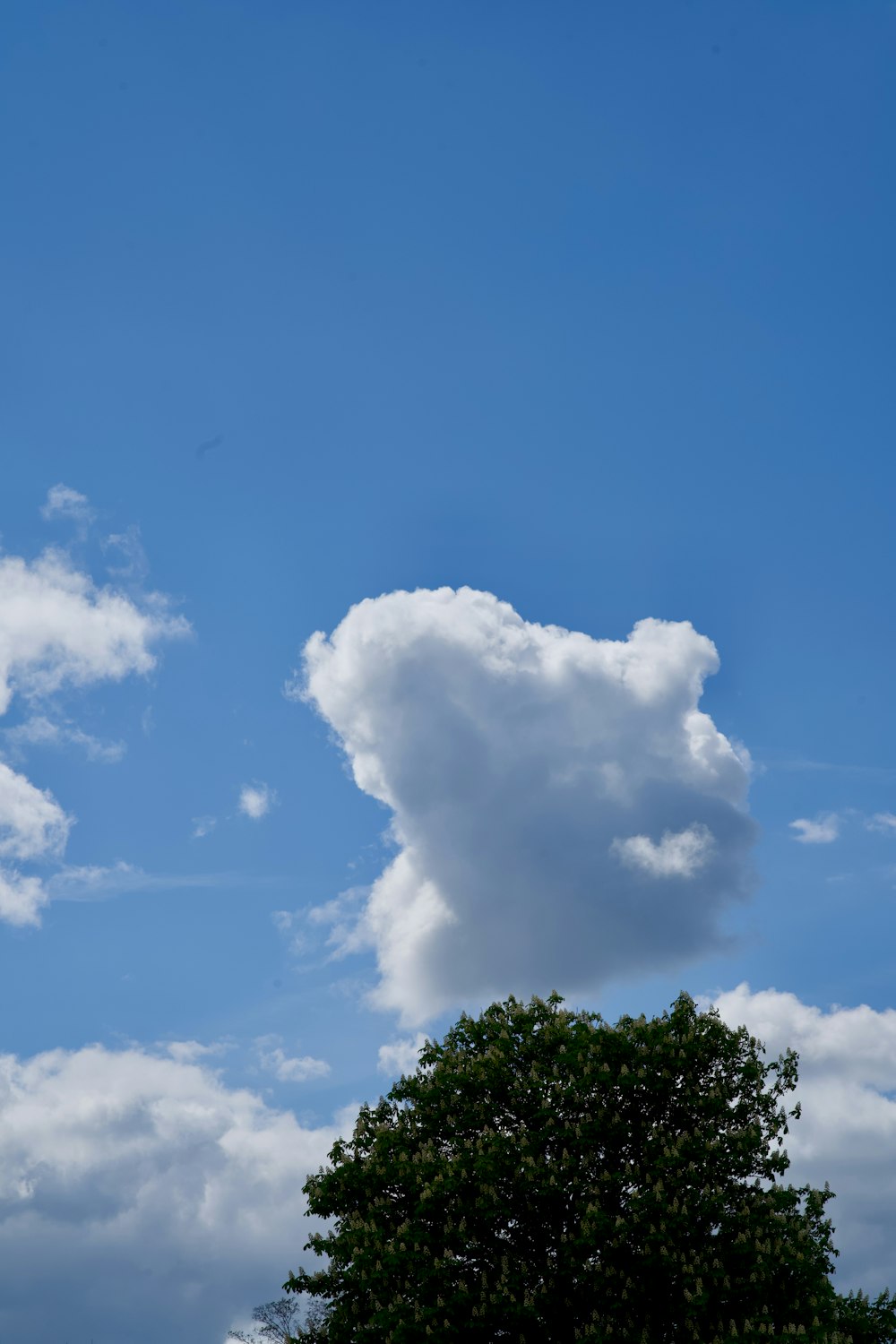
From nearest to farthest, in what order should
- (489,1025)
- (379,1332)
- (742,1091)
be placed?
(379,1332) < (742,1091) < (489,1025)

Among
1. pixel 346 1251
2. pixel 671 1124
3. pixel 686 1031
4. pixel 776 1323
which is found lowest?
pixel 776 1323

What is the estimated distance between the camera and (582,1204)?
30.7 m

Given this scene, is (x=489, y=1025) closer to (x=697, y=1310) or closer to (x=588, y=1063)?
(x=588, y=1063)

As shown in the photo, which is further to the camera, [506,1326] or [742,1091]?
[742,1091]

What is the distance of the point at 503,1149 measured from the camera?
104ft

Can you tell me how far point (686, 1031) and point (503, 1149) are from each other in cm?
625

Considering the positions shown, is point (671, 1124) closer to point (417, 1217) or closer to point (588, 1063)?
point (588, 1063)

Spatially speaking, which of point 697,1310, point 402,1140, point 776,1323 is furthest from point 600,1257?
→ point 402,1140

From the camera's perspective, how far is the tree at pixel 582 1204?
3011 centimetres

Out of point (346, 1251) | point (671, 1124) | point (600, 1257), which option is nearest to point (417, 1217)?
point (346, 1251)

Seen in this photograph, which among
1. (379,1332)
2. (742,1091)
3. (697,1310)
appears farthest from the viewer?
(742,1091)

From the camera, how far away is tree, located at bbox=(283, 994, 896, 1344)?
1185 inches

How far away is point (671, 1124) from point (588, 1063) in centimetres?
276

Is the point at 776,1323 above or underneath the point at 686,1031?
underneath
